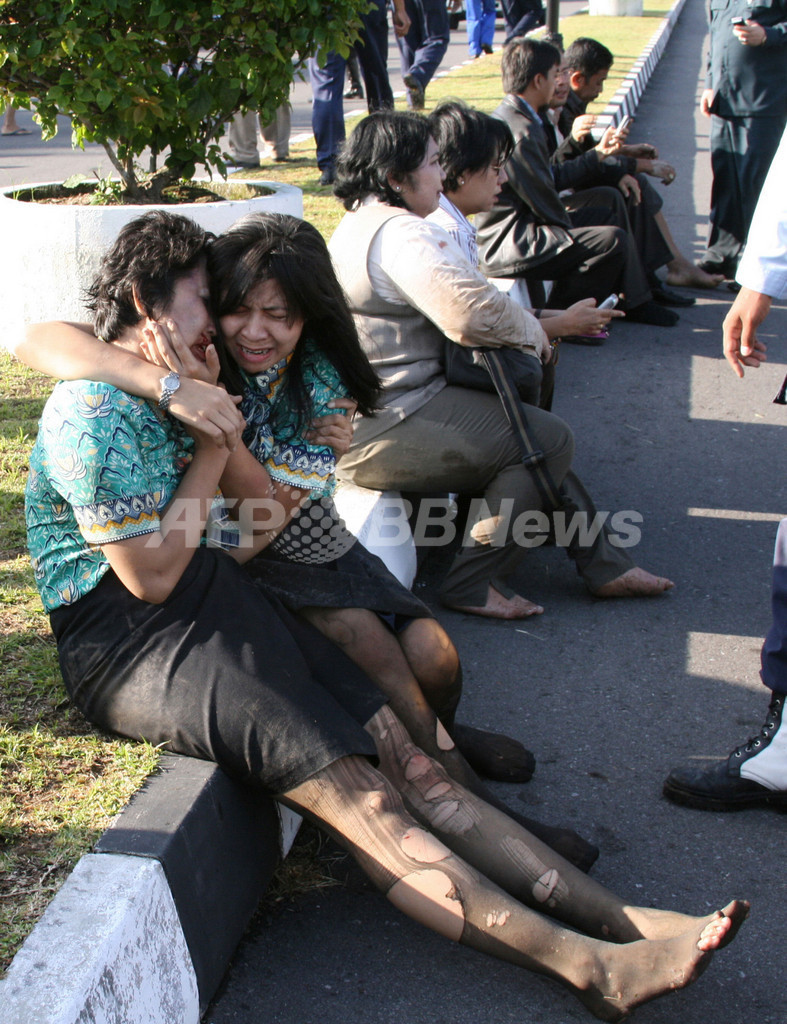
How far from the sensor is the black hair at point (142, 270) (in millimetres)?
2383

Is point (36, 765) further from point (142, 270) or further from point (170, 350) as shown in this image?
point (142, 270)

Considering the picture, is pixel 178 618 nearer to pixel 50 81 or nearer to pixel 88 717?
pixel 88 717

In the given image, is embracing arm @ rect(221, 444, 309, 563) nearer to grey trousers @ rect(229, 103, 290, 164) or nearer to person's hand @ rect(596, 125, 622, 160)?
person's hand @ rect(596, 125, 622, 160)

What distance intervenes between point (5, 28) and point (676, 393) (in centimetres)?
360

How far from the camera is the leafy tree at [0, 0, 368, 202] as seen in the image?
4727 millimetres

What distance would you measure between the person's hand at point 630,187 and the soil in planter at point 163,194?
227cm

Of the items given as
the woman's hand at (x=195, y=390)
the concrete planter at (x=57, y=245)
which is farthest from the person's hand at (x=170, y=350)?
the concrete planter at (x=57, y=245)

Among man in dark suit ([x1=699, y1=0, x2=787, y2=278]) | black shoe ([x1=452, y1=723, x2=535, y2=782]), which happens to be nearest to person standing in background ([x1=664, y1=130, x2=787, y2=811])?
black shoe ([x1=452, y1=723, x2=535, y2=782])

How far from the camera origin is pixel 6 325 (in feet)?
17.3

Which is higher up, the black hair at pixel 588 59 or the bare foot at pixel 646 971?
the black hair at pixel 588 59

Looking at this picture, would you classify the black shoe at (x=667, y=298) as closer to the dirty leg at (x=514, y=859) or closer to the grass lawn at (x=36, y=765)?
the grass lawn at (x=36, y=765)

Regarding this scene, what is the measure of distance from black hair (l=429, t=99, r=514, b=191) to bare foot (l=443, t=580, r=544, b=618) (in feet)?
5.22

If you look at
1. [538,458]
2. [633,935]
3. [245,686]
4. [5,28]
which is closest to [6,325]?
[5,28]

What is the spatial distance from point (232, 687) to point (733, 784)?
1.32 metres
